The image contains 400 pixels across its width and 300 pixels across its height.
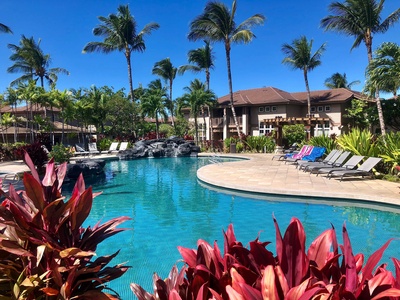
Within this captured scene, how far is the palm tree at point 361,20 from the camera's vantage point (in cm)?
1944

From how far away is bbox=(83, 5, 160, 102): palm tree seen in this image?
3316cm

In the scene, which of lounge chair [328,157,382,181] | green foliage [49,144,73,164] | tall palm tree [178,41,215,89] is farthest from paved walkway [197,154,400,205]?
tall palm tree [178,41,215,89]

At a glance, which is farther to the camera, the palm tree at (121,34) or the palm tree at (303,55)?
the palm tree at (121,34)

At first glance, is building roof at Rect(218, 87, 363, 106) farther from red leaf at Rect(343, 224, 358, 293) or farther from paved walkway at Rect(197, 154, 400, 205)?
red leaf at Rect(343, 224, 358, 293)

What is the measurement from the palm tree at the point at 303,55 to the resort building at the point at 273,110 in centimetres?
261

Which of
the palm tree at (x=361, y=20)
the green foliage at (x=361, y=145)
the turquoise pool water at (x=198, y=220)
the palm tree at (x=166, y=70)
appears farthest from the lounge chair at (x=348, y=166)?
the palm tree at (x=166, y=70)

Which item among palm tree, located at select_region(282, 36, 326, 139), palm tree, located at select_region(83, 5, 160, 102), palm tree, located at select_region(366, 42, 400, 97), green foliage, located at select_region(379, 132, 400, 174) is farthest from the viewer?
palm tree, located at select_region(83, 5, 160, 102)

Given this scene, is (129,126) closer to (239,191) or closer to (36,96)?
(36,96)

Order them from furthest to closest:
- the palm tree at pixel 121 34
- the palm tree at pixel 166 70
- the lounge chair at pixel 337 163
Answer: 1. the palm tree at pixel 166 70
2. the palm tree at pixel 121 34
3. the lounge chair at pixel 337 163

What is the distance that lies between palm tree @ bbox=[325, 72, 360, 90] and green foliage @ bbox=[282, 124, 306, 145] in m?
23.3

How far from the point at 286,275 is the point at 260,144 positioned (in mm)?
26851

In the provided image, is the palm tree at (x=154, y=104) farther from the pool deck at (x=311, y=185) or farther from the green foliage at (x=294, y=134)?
the pool deck at (x=311, y=185)

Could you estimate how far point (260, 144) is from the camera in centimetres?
2759

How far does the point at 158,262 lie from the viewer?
5.14 metres
